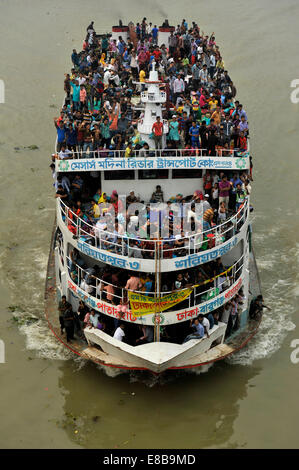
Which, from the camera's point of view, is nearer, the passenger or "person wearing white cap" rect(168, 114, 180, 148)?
the passenger

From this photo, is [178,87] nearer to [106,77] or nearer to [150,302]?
[106,77]

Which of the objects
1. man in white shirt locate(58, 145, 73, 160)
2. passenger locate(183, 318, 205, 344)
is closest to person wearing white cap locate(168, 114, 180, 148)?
man in white shirt locate(58, 145, 73, 160)

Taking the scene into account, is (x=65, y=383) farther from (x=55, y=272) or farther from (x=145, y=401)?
(x=55, y=272)

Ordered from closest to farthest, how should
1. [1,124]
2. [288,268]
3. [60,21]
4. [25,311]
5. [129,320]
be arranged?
[129,320], [25,311], [288,268], [1,124], [60,21]

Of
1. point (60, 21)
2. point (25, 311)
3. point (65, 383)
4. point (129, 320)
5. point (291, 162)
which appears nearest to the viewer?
point (129, 320)

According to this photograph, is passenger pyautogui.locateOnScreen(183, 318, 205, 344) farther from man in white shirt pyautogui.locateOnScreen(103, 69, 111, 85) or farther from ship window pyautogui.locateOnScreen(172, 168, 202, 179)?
man in white shirt pyautogui.locateOnScreen(103, 69, 111, 85)

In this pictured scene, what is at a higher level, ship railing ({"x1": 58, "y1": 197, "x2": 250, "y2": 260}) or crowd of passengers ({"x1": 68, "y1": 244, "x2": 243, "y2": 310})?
ship railing ({"x1": 58, "y1": 197, "x2": 250, "y2": 260})

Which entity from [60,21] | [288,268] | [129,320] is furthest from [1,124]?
[129,320]
